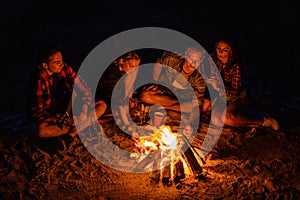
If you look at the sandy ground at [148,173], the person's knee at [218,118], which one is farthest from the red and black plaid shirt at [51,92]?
the person's knee at [218,118]

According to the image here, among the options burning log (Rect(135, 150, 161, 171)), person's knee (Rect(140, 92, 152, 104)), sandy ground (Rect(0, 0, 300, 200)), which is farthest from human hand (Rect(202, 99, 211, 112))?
burning log (Rect(135, 150, 161, 171))

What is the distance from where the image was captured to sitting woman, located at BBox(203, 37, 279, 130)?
4883 mm

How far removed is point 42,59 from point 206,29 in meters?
6.46

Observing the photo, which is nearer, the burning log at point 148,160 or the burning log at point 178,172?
the burning log at point 178,172

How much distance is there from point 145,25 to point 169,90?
582 cm

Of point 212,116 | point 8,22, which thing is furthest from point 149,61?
point 8,22

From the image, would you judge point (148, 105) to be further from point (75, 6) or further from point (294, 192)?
point (75, 6)

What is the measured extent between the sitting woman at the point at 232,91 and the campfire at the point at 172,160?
1.03 metres

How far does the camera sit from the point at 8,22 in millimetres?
11625

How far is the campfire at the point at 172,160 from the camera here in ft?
13.1

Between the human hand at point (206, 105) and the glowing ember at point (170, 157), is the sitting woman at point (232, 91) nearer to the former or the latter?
the human hand at point (206, 105)

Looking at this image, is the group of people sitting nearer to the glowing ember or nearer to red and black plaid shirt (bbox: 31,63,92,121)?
red and black plaid shirt (bbox: 31,63,92,121)

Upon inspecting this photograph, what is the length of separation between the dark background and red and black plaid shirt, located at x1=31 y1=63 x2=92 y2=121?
4.90ft

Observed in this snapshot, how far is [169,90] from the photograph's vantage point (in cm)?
532
